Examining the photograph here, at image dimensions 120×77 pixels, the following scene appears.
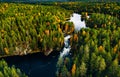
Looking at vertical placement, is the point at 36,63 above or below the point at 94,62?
below

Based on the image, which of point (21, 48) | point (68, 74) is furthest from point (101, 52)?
point (21, 48)

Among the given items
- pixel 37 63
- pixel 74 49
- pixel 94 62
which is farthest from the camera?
pixel 74 49

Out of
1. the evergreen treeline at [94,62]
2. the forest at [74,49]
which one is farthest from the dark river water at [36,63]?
the evergreen treeline at [94,62]

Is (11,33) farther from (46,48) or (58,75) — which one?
(58,75)

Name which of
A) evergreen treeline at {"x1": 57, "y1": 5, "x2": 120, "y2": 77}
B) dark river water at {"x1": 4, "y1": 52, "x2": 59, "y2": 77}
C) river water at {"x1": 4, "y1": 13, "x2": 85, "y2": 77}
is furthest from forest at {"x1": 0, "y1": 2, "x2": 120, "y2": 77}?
dark river water at {"x1": 4, "y1": 52, "x2": 59, "y2": 77}

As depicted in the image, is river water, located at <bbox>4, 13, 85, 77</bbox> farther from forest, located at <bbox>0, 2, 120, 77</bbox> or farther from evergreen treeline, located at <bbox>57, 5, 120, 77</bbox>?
evergreen treeline, located at <bbox>57, 5, 120, 77</bbox>

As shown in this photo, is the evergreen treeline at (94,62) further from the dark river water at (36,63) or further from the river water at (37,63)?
the river water at (37,63)

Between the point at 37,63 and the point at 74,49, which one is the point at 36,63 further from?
the point at 74,49

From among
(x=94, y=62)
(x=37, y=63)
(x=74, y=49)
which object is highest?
(x=94, y=62)

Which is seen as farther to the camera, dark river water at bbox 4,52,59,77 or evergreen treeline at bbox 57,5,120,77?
dark river water at bbox 4,52,59,77

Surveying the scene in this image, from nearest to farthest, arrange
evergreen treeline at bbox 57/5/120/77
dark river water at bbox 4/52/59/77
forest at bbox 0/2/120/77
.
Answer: evergreen treeline at bbox 57/5/120/77 → forest at bbox 0/2/120/77 → dark river water at bbox 4/52/59/77

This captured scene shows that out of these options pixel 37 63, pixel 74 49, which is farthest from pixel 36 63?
pixel 74 49
